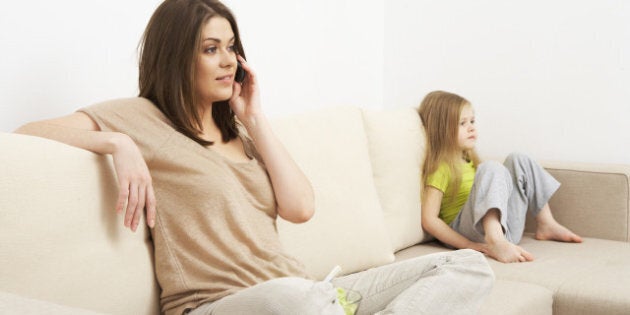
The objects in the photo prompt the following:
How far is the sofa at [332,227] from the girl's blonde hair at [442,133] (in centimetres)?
5

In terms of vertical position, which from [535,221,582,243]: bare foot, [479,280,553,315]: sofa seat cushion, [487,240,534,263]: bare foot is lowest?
[535,221,582,243]: bare foot

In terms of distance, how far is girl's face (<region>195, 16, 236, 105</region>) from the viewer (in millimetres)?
1844

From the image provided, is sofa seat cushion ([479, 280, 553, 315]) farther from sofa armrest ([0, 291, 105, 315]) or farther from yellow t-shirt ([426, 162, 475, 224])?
sofa armrest ([0, 291, 105, 315])

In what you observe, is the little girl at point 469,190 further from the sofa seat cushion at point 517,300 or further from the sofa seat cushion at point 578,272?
the sofa seat cushion at point 517,300

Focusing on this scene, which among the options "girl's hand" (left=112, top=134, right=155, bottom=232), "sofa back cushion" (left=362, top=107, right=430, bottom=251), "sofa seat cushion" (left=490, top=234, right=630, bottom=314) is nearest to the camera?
"girl's hand" (left=112, top=134, right=155, bottom=232)

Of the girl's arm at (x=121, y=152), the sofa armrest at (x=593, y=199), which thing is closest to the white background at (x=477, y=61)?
the sofa armrest at (x=593, y=199)

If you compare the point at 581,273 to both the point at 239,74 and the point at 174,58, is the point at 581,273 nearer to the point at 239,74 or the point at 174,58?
the point at 239,74

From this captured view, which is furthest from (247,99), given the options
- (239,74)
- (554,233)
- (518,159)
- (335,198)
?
(554,233)

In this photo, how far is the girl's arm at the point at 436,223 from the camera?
2830 millimetres

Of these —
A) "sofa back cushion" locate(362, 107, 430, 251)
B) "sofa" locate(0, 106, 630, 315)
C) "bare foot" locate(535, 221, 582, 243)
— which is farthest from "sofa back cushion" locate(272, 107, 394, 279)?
Result: "bare foot" locate(535, 221, 582, 243)

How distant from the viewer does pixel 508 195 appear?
9.32ft

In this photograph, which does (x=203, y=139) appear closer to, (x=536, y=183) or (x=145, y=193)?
(x=145, y=193)

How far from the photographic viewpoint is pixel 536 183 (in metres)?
2.95

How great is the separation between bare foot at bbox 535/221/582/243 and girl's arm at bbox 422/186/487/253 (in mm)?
343
